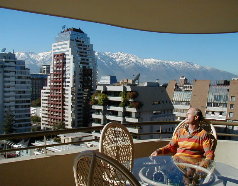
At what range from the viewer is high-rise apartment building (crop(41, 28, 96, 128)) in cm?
5772

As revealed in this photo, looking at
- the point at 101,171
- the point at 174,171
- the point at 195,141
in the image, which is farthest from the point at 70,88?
the point at 101,171

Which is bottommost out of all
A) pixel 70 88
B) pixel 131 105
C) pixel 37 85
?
pixel 131 105

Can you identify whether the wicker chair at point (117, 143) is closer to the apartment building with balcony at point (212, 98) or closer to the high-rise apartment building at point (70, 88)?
the apartment building with balcony at point (212, 98)

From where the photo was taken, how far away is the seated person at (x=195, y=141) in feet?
7.55

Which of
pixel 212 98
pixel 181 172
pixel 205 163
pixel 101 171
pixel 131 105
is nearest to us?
pixel 101 171

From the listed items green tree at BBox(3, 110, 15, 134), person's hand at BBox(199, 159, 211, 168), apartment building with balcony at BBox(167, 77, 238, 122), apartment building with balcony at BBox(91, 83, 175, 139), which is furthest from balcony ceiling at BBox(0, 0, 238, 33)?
green tree at BBox(3, 110, 15, 134)

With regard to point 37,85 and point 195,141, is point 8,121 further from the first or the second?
point 195,141

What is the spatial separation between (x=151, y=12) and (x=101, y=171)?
6.32 ft

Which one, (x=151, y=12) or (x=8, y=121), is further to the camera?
(x=8, y=121)

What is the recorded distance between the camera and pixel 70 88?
198ft

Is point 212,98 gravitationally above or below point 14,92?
below

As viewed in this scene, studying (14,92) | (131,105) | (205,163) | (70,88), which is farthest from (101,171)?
(70,88)

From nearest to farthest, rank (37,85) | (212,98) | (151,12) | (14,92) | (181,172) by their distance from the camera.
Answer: (181,172), (151,12), (212,98), (14,92), (37,85)

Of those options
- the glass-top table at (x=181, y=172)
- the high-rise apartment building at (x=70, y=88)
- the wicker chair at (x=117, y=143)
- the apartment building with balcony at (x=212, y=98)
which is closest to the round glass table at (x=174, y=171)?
the glass-top table at (x=181, y=172)
